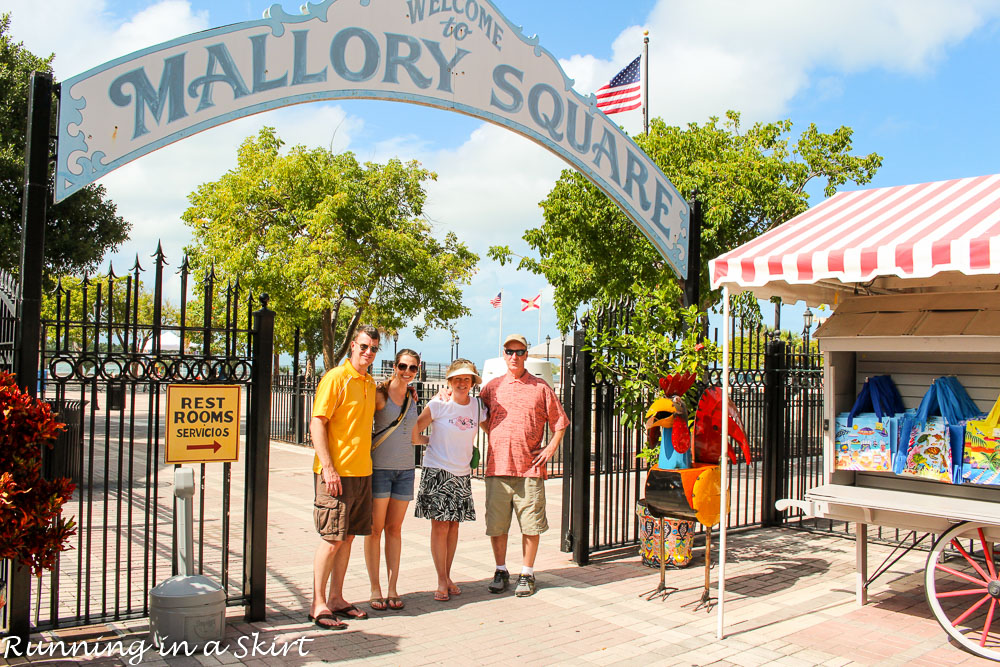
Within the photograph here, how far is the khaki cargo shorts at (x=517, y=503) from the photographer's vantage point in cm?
A: 632

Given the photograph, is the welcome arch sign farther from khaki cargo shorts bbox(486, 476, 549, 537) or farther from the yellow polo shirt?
khaki cargo shorts bbox(486, 476, 549, 537)

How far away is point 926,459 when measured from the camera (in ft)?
20.0

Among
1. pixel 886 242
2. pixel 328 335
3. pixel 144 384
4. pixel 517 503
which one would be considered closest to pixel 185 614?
pixel 144 384

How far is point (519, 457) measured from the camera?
20.8ft

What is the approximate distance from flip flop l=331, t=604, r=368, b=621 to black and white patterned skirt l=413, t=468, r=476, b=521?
806mm

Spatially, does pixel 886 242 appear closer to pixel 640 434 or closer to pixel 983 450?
pixel 983 450

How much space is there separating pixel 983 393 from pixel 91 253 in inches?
639

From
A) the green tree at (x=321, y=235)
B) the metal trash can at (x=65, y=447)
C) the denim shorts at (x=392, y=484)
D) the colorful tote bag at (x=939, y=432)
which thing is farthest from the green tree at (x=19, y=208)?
the colorful tote bag at (x=939, y=432)

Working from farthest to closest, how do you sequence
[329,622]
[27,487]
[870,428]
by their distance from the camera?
[870,428] → [329,622] → [27,487]

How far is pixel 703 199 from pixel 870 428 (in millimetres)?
8510

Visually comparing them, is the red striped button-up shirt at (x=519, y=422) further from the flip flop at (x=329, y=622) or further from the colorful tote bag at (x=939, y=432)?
the colorful tote bag at (x=939, y=432)

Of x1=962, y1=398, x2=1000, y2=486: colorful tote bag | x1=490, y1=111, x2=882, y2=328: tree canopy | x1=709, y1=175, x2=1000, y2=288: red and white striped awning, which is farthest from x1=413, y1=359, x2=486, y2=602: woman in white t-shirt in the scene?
x1=490, y1=111, x2=882, y2=328: tree canopy

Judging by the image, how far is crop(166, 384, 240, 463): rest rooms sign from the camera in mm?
5082

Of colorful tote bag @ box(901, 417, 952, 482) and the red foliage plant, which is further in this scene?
colorful tote bag @ box(901, 417, 952, 482)
